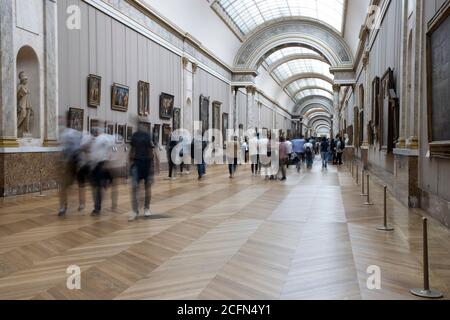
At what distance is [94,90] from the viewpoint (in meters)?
14.3

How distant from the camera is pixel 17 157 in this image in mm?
10945

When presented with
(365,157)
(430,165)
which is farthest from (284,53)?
(430,165)

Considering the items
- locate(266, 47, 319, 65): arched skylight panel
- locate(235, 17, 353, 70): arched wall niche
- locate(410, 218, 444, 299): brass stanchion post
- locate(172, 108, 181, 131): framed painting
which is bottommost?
locate(410, 218, 444, 299): brass stanchion post

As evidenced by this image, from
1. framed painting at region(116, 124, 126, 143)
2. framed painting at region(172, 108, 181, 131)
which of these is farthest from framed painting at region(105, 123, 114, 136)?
framed painting at region(172, 108, 181, 131)

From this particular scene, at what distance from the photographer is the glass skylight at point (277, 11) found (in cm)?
2941

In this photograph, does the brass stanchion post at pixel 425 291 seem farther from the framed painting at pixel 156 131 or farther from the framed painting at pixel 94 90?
the framed painting at pixel 156 131

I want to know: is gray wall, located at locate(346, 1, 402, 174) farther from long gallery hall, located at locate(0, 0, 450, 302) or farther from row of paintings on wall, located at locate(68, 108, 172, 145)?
row of paintings on wall, located at locate(68, 108, 172, 145)

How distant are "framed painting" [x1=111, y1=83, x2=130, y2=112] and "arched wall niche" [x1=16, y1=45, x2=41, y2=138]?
381 cm

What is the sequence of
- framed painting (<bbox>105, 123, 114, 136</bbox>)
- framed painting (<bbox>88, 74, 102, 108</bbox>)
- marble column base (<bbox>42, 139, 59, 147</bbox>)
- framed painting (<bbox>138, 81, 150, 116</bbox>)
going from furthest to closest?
framed painting (<bbox>138, 81, 150, 116</bbox>) → framed painting (<bbox>105, 123, 114, 136</bbox>) → framed painting (<bbox>88, 74, 102, 108</bbox>) → marble column base (<bbox>42, 139, 59, 147</bbox>)

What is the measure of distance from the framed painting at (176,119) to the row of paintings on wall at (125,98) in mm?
492

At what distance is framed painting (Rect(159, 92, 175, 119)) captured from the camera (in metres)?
19.9

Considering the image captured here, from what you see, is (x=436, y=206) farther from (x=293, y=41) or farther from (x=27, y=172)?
(x=293, y=41)
